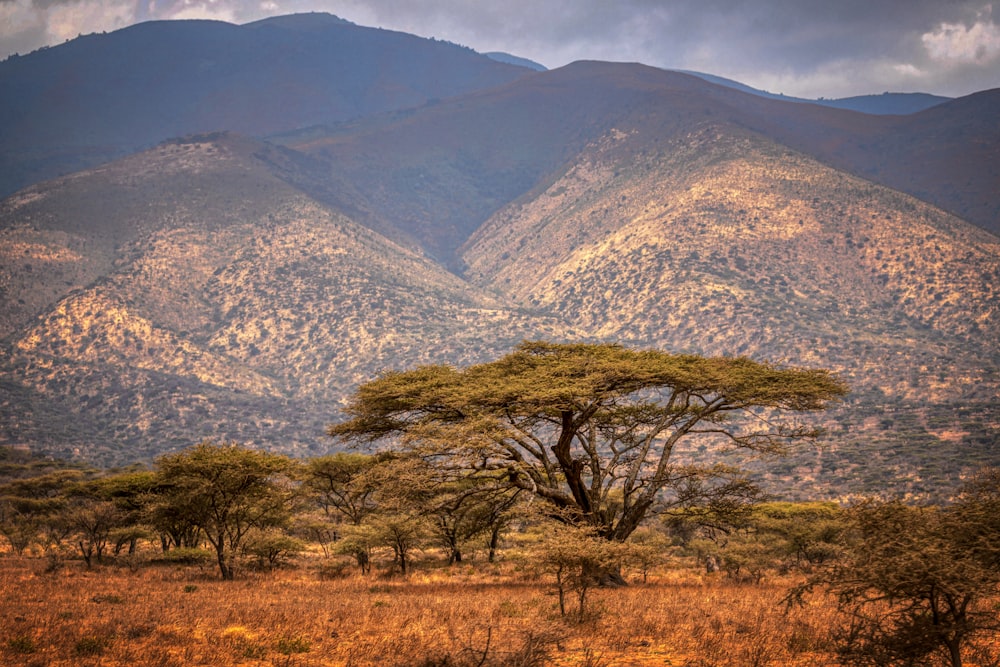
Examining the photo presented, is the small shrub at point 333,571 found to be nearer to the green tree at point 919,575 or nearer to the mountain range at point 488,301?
the green tree at point 919,575

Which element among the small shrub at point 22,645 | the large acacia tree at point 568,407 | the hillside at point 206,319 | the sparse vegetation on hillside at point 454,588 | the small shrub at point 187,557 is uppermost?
the hillside at point 206,319

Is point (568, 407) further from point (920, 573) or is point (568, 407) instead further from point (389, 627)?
point (920, 573)

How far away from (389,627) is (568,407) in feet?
30.0

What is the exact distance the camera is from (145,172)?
169000 millimetres

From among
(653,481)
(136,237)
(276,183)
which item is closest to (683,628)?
(653,481)

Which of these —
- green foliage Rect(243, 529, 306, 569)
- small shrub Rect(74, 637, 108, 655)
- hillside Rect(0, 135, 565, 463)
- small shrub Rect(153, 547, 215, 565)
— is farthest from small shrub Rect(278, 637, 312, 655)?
hillside Rect(0, 135, 565, 463)

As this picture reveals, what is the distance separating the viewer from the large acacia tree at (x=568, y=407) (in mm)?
21062

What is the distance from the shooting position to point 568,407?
840 inches

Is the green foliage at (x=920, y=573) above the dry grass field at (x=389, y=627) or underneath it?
above

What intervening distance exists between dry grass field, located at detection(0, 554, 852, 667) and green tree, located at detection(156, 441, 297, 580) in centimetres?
360

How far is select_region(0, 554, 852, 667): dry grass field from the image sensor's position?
436 inches

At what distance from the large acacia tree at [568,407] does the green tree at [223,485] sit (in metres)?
3.38

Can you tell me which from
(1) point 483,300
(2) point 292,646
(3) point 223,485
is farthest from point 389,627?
(1) point 483,300

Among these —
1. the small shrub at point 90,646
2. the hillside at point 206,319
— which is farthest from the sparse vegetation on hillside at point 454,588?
the hillside at point 206,319
